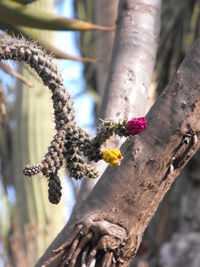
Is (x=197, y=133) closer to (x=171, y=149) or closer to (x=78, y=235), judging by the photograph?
(x=171, y=149)

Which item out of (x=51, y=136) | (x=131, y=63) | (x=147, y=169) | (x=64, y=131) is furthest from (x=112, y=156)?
(x=51, y=136)

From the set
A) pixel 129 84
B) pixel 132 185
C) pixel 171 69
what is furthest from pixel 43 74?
pixel 171 69

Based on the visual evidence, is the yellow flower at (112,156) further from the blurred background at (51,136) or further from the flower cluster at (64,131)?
the blurred background at (51,136)

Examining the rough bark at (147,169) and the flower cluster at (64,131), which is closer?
the flower cluster at (64,131)

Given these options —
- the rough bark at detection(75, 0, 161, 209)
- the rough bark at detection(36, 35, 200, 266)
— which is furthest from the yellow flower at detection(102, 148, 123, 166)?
the rough bark at detection(75, 0, 161, 209)

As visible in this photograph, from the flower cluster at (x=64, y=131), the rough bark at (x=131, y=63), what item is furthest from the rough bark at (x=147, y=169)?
the rough bark at (x=131, y=63)

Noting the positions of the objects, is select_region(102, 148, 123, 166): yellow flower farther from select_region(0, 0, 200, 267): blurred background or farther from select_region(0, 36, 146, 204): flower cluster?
select_region(0, 0, 200, 267): blurred background
